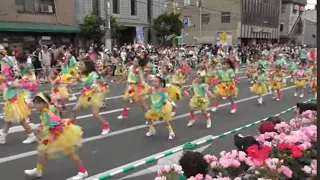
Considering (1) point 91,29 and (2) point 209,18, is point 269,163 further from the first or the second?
(2) point 209,18

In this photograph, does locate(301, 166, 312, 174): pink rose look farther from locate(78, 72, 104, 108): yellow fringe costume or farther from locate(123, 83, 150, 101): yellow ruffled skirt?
locate(123, 83, 150, 101): yellow ruffled skirt

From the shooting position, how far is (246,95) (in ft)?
44.4

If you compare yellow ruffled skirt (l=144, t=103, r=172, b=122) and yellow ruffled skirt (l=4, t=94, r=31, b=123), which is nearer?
yellow ruffled skirt (l=4, t=94, r=31, b=123)

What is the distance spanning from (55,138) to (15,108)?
2.21 meters

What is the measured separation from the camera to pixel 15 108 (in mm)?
6742

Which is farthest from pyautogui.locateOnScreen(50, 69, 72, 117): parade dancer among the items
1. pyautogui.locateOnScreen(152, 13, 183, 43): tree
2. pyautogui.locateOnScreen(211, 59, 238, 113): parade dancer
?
pyautogui.locateOnScreen(152, 13, 183, 43): tree

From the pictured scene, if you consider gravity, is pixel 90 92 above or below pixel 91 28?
below

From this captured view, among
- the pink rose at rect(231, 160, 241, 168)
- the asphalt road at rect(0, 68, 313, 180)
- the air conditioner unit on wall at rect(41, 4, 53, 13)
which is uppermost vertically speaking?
the air conditioner unit on wall at rect(41, 4, 53, 13)

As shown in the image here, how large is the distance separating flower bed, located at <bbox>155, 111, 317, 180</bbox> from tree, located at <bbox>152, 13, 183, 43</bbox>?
30983mm

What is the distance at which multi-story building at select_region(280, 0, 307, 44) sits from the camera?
60.7m

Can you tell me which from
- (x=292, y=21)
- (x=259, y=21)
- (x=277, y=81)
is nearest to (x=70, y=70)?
(x=277, y=81)

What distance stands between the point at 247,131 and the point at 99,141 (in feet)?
10.3

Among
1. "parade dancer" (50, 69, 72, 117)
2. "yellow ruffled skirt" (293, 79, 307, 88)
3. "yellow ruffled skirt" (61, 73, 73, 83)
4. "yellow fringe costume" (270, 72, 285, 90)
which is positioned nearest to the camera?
"parade dancer" (50, 69, 72, 117)

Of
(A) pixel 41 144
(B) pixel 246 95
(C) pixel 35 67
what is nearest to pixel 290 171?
(A) pixel 41 144
